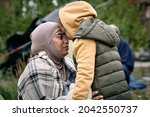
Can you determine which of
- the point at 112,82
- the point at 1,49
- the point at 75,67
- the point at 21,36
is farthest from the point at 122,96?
the point at 1,49

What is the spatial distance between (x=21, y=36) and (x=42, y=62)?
7842 mm

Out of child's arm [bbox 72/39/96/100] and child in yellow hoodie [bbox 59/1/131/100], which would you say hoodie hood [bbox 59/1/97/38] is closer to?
child in yellow hoodie [bbox 59/1/131/100]

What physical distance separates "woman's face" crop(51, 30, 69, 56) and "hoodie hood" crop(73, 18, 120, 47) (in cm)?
14

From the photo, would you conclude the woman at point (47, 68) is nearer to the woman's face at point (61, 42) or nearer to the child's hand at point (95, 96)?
the woman's face at point (61, 42)

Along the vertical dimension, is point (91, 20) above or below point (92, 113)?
above

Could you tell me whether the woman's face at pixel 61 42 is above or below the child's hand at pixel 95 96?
above

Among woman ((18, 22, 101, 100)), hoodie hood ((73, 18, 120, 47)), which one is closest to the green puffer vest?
hoodie hood ((73, 18, 120, 47))

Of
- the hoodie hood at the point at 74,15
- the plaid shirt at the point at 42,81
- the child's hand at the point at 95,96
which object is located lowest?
the child's hand at the point at 95,96

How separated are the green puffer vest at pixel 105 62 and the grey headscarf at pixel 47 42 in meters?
0.22

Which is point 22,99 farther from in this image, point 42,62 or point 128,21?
point 128,21

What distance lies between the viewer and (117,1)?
1800 cm

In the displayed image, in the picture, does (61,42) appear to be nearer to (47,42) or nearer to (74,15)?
(47,42)

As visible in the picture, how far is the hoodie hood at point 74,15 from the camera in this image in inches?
184

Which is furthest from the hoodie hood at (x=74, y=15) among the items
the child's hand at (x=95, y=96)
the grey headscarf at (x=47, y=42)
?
the child's hand at (x=95, y=96)
